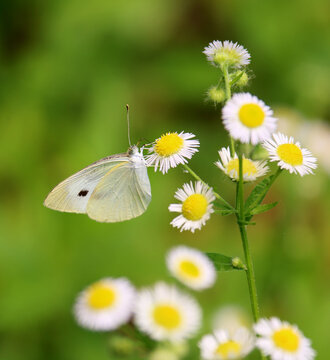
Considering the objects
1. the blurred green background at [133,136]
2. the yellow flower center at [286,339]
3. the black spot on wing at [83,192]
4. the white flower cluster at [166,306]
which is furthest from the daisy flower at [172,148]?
the blurred green background at [133,136]

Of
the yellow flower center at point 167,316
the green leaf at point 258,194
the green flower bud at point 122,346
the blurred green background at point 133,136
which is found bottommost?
the green flower bud at point 122,346

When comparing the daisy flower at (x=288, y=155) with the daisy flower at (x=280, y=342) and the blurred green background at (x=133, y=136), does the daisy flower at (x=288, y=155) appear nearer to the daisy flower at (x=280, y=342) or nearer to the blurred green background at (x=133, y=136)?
the daisy flower at (x=280, y=342)

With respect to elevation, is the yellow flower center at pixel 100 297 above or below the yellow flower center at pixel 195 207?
above

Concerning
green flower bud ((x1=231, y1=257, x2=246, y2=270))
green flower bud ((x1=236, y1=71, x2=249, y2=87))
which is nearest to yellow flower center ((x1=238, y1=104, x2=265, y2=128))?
green flower bud ((x1=236, y1=71, x2=249, y2=87))

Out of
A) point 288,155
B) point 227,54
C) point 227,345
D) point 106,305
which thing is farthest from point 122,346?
point 227,54

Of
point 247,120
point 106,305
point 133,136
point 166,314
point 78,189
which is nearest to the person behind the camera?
point 247,120

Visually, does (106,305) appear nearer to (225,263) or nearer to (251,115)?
(225,263)
